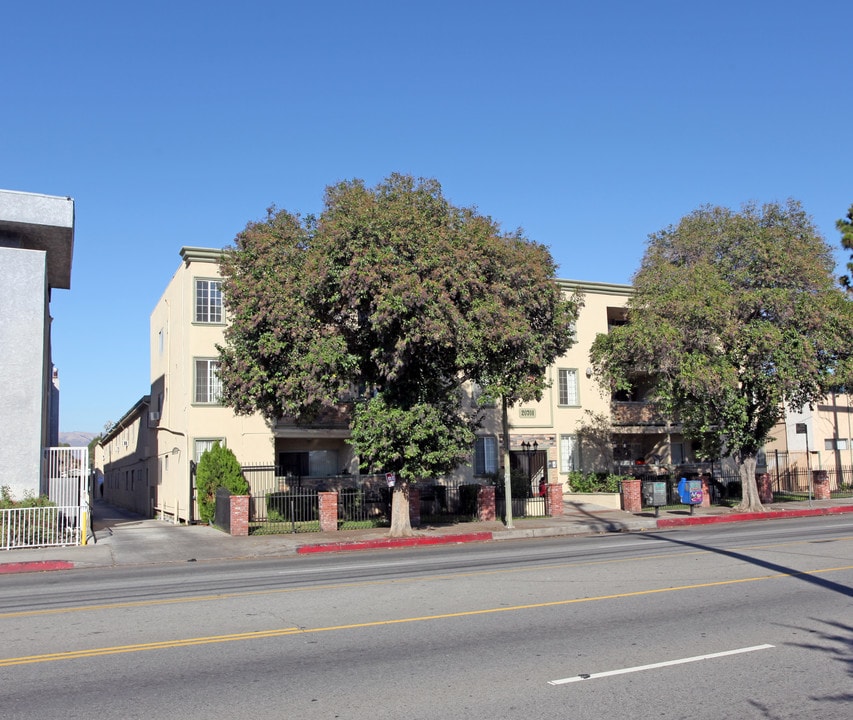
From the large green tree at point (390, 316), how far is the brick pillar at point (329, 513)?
9.02 ft

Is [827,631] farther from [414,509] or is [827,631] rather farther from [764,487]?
A: [764,487]

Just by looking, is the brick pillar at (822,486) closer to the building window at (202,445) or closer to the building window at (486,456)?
the building window at (486,456)

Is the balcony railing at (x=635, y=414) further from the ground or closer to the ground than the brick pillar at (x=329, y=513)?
further from the ground

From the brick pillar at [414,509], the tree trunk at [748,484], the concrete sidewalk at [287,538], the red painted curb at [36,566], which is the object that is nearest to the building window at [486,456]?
the concrete sidewalk at [287,538]

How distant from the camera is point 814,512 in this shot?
29.8 metres

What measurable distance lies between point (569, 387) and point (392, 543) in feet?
56.5

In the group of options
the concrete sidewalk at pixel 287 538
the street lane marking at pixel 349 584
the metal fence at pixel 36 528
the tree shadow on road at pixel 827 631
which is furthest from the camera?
the metal fence at pixel 36 528

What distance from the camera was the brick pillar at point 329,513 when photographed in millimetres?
24297

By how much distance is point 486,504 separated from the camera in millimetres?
26891

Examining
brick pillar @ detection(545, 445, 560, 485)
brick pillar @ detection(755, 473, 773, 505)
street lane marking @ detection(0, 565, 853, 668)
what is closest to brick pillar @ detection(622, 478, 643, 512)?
brick pillar @ detection(545, 445, 560, 485)

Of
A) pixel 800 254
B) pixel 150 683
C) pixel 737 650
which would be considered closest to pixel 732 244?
pixel 800 254

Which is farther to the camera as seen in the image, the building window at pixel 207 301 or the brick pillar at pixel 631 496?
the brick pillar at pixel 631 496

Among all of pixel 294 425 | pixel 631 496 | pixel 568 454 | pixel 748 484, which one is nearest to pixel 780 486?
pixel 748 484

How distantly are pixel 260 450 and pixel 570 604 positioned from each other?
21.3m
